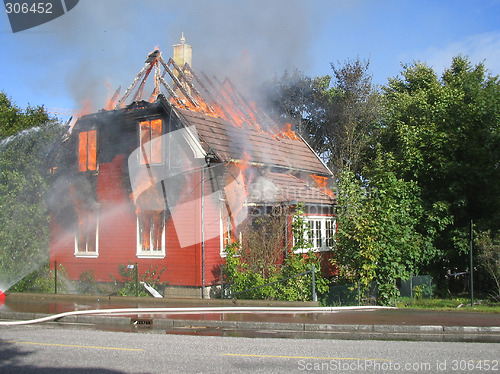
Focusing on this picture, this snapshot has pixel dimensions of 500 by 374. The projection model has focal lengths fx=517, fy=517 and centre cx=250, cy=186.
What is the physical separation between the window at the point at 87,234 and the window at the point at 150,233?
2.06m

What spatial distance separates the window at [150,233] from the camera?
1656 cm

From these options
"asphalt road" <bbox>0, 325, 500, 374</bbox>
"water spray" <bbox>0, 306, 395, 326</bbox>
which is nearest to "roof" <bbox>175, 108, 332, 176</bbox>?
"water spray" <bbox>0, 306, 395, 326</bbox>

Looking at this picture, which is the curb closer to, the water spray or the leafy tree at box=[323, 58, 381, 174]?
the water spray

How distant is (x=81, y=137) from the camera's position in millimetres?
18562

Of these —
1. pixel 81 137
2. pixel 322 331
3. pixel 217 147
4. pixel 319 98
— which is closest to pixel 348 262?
pixel 322 331

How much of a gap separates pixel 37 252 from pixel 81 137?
4.46 m

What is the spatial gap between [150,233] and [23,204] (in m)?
4.92

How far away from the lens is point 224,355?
7840 mm

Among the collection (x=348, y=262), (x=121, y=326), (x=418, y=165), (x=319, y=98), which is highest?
(x=319, y=98)

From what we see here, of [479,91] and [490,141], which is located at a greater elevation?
[479,91]

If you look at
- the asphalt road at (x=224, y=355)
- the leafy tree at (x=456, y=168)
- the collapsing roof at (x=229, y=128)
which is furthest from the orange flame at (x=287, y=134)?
the asphalt road at (x=224, y=355)

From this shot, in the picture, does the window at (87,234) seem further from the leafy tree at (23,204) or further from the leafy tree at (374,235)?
the leafy tree at (374,235)

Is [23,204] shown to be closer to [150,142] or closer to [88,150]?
[88,150]

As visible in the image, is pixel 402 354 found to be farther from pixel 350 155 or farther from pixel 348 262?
pixel 350 155
